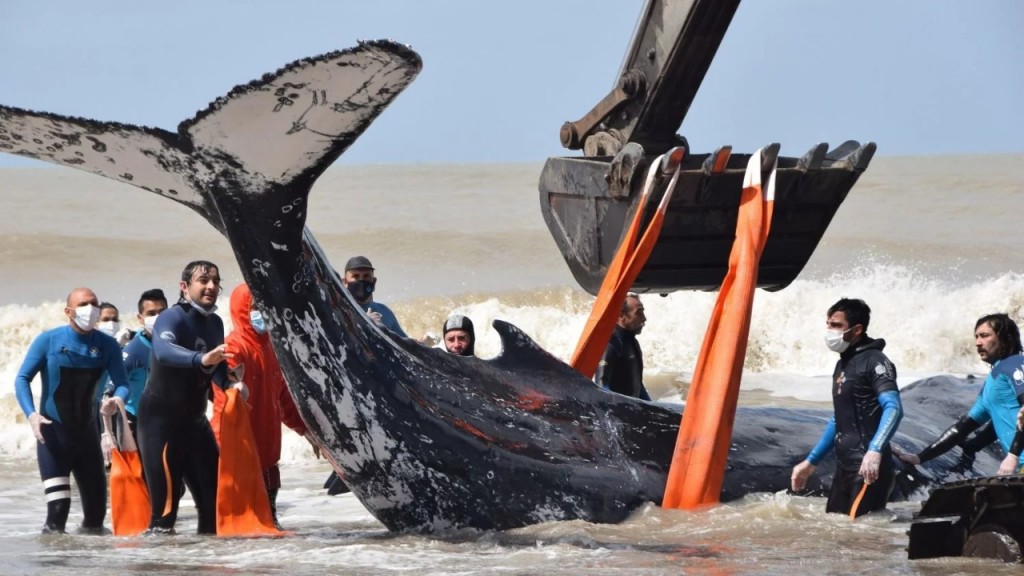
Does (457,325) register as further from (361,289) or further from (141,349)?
(141,349)

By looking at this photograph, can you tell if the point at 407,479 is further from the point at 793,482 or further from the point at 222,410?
the point at 793,482

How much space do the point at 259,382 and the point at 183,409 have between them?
1.52 feet

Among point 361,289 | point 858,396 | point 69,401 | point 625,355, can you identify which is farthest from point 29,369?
point 858,396

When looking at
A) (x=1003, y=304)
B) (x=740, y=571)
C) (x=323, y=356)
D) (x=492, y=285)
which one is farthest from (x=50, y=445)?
(x=492, y=285)

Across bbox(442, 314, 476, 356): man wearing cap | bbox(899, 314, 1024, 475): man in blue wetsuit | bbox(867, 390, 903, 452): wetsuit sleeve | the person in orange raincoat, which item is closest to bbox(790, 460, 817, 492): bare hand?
bbox(867, 390, 903, 452): wetsuit sleeve

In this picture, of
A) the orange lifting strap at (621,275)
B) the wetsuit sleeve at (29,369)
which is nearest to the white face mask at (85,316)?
the wetsuit sleeve at (29,369)

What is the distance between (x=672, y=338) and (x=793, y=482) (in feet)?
45.0

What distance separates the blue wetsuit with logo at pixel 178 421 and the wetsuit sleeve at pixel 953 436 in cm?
414

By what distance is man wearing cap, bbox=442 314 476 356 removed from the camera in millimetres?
9570

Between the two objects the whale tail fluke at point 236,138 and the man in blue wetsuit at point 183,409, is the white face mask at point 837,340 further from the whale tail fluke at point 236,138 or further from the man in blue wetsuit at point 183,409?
the man in blue wetsuit at point 183,409

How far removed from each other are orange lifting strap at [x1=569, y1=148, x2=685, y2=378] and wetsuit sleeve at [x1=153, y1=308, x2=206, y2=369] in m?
2.57

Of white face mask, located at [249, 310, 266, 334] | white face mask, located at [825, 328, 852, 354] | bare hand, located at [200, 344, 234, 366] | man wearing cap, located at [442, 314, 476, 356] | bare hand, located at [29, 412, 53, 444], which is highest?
white face mask, located at [825, 328, 852, 354]

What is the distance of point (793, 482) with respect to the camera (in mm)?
8891

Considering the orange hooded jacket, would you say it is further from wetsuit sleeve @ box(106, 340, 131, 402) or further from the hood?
wetsuit sleeve @ box(106, 340, 131, 402)
